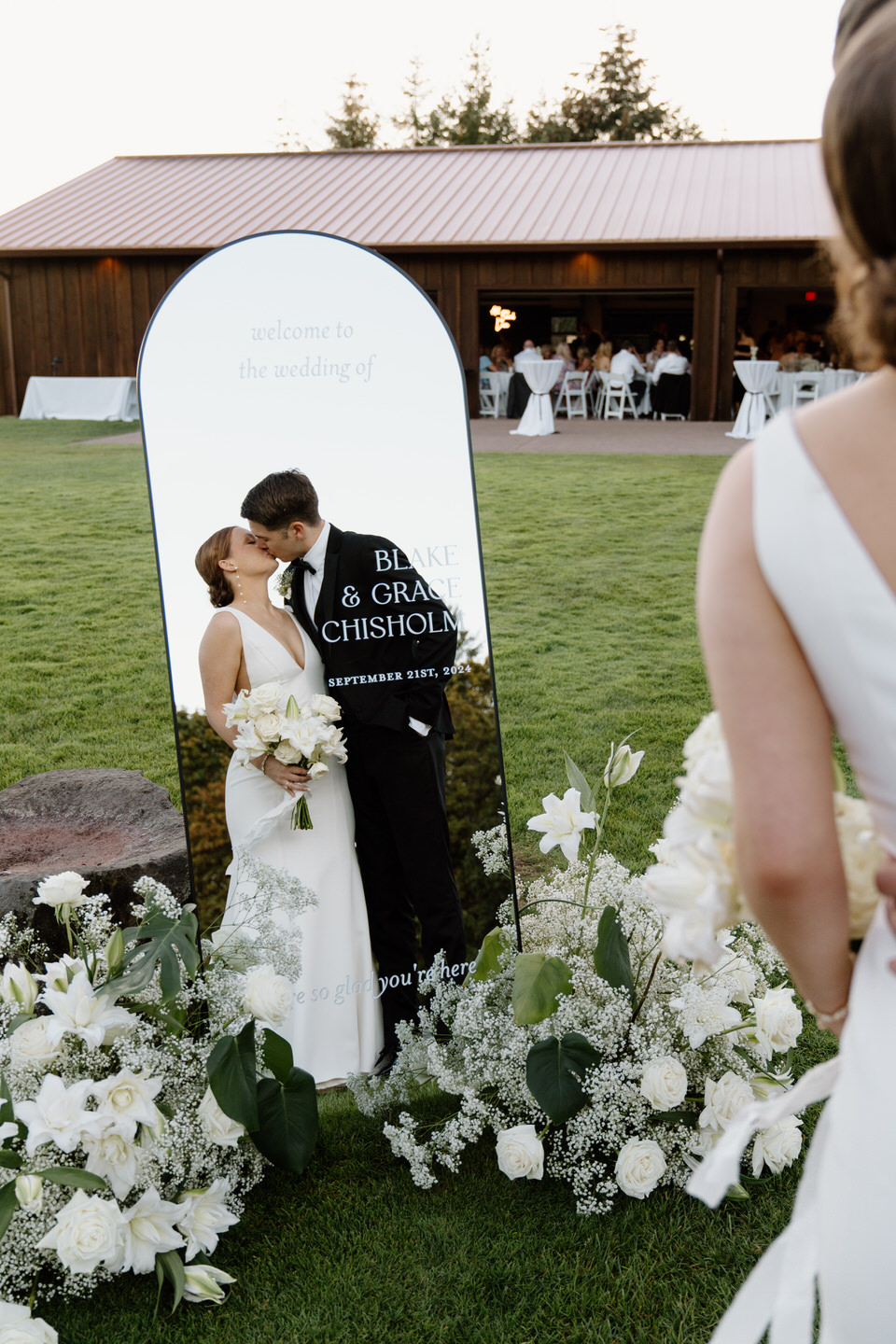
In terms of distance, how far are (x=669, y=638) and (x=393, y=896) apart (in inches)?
213

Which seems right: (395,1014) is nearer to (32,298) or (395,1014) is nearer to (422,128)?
(32,298)

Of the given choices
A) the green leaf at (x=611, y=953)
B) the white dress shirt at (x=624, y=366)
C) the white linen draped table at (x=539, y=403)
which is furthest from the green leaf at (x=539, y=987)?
the white dress shirt at (x=624, y=366)

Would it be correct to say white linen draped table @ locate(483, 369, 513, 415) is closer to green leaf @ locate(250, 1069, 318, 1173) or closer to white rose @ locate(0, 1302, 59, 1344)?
green leaf @ locate(250, 1069, 318, 1173)

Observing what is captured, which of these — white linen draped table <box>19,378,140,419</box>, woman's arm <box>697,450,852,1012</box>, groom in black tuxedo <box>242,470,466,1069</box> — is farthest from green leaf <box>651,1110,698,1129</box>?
white linen draped table <box>19,378,140,419</box>

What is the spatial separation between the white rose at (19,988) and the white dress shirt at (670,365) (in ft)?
61.9

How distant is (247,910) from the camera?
3.06 m

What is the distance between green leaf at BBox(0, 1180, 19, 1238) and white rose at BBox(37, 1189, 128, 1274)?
0.33ft

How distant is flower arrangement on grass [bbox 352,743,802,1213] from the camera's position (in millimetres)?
2719

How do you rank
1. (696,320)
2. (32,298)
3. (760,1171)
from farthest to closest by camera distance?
(32,298) → (696,320) → (760,1171)

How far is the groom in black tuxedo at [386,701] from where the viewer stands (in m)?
3.15

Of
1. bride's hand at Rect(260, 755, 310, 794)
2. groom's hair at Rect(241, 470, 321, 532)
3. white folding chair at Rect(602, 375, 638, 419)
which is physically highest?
white folding chair at Rect(602, 375, 638, 419)

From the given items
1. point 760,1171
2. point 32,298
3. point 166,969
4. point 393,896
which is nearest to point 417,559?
point 393,896

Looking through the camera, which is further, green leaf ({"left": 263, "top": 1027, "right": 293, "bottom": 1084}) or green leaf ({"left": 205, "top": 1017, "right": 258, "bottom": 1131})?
green leaf ({"left": 263, "top": 1027, "right": 293, "bottom": 1084})

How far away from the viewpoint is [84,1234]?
88.7 inches
